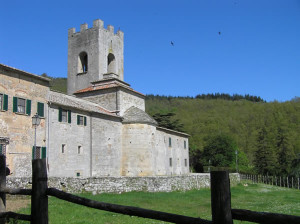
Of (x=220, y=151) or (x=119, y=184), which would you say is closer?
(x=119, y=184)

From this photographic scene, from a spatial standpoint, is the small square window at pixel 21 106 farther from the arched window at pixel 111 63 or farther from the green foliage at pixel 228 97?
the green foliage at pixel 228 97

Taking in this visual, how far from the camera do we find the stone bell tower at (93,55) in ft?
109

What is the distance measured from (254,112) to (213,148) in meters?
46.9

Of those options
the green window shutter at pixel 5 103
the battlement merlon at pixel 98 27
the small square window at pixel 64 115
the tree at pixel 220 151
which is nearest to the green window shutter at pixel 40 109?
the small square window at pixel 64 115

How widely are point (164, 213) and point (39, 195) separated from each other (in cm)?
198

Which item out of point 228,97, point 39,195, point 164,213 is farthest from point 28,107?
point 228,97

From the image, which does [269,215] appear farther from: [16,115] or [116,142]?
[116,142]

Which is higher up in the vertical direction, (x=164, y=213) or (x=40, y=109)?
(x=40, y=109)

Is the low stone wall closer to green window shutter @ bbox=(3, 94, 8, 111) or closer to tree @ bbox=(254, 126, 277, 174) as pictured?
green window shutter @ bbox=(3, 94, 8, 111)

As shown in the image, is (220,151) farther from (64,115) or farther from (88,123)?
(64,115)

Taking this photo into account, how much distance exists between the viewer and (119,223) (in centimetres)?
1044

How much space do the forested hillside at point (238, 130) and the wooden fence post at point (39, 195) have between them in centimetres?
4588

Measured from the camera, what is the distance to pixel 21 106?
20016 mm

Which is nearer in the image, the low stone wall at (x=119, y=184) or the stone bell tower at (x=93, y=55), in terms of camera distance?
the low stone wall at (x=119, y=184)
